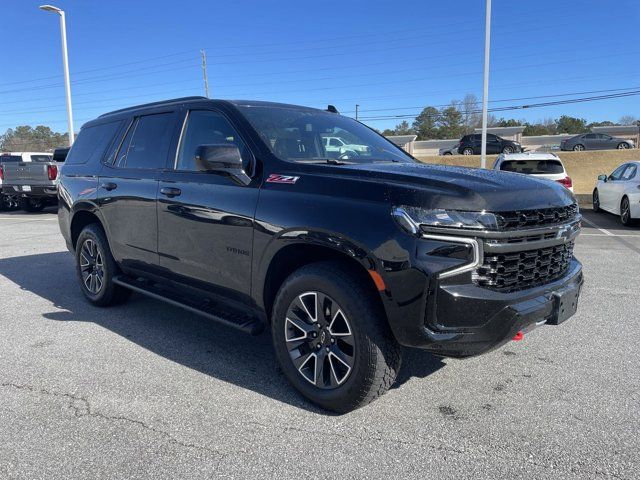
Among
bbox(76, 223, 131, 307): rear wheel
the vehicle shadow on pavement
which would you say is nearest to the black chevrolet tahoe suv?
the vehicle shadow on pavement

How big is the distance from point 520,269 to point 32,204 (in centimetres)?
1748

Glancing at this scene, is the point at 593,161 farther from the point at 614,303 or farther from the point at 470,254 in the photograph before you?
the point at 470,254

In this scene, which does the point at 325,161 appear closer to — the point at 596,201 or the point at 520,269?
the point at 520,269

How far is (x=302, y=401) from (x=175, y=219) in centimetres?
177

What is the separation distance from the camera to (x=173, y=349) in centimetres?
423

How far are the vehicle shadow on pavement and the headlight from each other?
4.35ft

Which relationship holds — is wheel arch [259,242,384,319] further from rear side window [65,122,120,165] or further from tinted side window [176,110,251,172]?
rear side window [65,122,120,165]

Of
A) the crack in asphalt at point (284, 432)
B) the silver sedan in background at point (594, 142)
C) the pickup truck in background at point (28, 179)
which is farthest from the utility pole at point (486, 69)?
the silver sedan in background at point (594, 142)

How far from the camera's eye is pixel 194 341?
173 inches

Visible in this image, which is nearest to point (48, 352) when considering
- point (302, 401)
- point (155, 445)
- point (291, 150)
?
point (155, 445)

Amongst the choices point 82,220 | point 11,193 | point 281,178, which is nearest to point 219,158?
point 281,178

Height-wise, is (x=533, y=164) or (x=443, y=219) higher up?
(x=533, y=164)

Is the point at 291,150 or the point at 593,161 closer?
the point at 291,150

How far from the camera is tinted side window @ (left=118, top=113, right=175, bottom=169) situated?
4422mm
